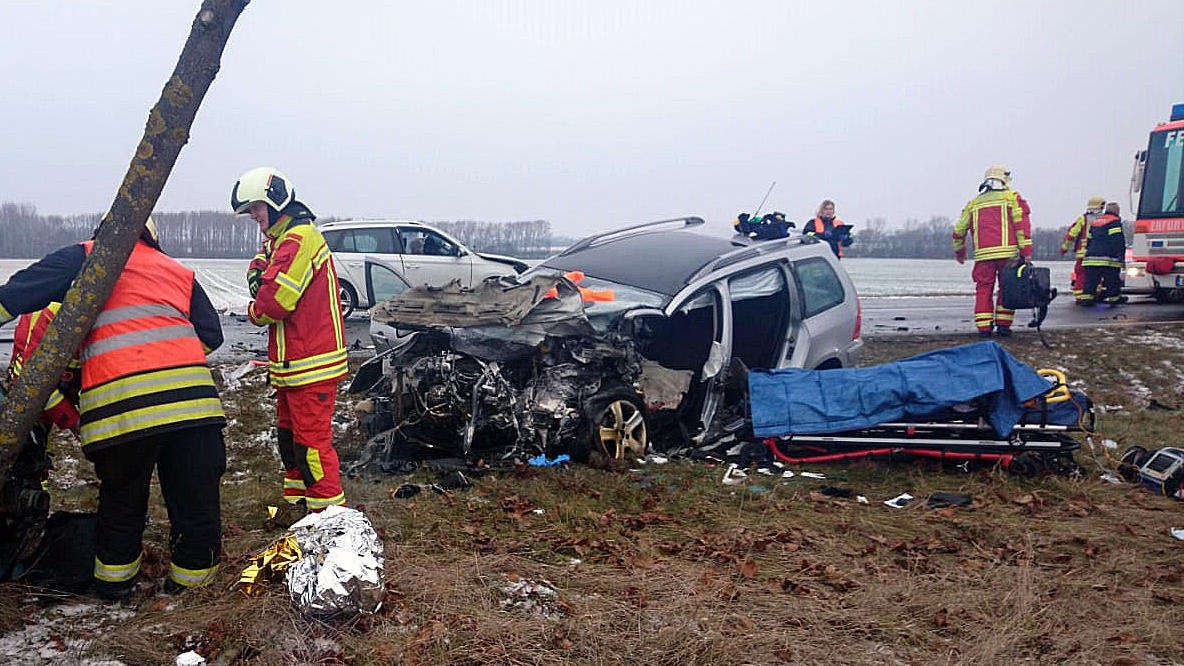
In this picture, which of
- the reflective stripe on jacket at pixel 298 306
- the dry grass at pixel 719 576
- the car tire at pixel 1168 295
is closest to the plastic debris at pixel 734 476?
the dry grass at pixel 719 576

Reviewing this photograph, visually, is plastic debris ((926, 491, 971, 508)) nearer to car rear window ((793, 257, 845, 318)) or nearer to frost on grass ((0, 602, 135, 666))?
car rear window ((793, 257, 845, 318))

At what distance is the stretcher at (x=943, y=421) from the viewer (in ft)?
17.6

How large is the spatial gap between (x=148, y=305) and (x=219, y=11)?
1176 mm

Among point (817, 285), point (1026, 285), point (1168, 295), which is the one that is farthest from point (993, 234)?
point (1168, 295)

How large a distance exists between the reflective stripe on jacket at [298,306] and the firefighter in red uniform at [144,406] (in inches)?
23.9

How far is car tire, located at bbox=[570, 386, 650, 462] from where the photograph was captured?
5414 mm

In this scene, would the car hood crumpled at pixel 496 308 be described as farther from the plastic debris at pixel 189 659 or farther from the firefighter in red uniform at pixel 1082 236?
the firefighter in red uniform at pixel 1082 236

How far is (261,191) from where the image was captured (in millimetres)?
4164

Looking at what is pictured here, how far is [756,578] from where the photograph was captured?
372cm

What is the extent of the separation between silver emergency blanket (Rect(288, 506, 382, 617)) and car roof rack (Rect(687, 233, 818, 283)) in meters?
3.35

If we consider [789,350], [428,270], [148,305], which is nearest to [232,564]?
[148,305]

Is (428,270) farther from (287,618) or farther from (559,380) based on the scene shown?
(287,618)

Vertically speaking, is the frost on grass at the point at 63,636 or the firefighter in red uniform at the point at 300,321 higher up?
the firefighter in red uniform at the point at 300,321

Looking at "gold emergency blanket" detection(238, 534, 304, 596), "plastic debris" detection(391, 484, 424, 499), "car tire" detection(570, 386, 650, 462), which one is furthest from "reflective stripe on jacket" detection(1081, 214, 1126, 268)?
"gold emergency blanket" detection(238, 534, 304, 596)
